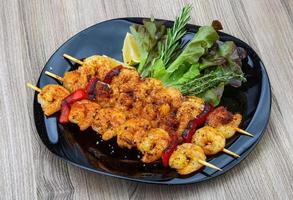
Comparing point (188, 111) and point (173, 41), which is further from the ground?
point (173, 41)

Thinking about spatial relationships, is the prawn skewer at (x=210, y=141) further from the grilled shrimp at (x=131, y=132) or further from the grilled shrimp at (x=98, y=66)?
the grilled shrimp at (x=98, y=66)

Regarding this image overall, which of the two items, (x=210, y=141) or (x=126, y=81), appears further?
(x=126, y=81)

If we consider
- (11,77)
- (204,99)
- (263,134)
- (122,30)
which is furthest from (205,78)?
(11,77)

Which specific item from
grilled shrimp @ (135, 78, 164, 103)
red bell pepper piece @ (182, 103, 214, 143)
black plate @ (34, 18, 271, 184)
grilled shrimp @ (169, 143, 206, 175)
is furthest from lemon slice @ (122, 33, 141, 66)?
grilled shrimp @ (169, 143, 206, 175)

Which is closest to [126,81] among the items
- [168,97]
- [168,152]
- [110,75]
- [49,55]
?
[110,75]

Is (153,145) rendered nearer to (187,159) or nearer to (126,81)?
(187,159)

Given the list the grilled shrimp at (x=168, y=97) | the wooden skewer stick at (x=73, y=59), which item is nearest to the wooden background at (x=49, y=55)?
the wooden skewer stick at (x=73, y=59)
